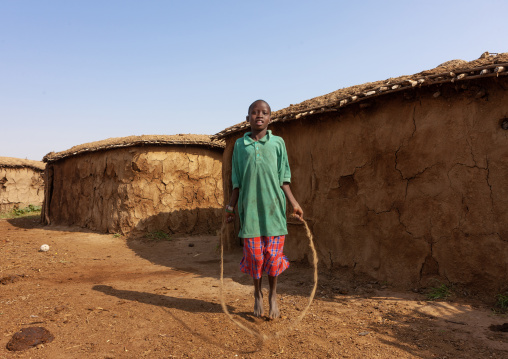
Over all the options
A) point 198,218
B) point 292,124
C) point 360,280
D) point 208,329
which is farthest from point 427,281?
point 198,218

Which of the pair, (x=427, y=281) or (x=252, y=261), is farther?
(x=427, y=281)

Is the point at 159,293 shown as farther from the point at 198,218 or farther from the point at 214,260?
the point at 198,218

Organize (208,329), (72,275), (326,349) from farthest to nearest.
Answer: (72,275) < (208,329) < (326,349)

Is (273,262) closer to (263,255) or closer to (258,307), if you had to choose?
(263,255)

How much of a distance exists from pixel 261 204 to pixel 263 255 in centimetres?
48

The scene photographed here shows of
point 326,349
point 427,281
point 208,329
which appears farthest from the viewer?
point 427,281

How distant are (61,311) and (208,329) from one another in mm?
1655

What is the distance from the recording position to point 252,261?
3.25 meters

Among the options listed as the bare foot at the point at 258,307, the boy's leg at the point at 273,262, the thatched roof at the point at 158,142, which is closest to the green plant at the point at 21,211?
the thatched roof at the point at 158,142

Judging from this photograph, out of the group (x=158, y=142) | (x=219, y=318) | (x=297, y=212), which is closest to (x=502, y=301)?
(x=297, y=212)

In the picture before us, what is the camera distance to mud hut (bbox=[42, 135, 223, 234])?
32.0 ft

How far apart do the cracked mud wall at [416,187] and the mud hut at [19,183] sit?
16.7 meters

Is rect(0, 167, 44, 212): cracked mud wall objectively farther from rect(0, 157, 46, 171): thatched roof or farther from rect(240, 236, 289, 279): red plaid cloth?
rect(240, 236, 289, 279): red plaid cloth

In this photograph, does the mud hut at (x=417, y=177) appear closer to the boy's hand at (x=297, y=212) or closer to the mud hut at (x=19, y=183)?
the boy's hand at (x=297, y=212)
